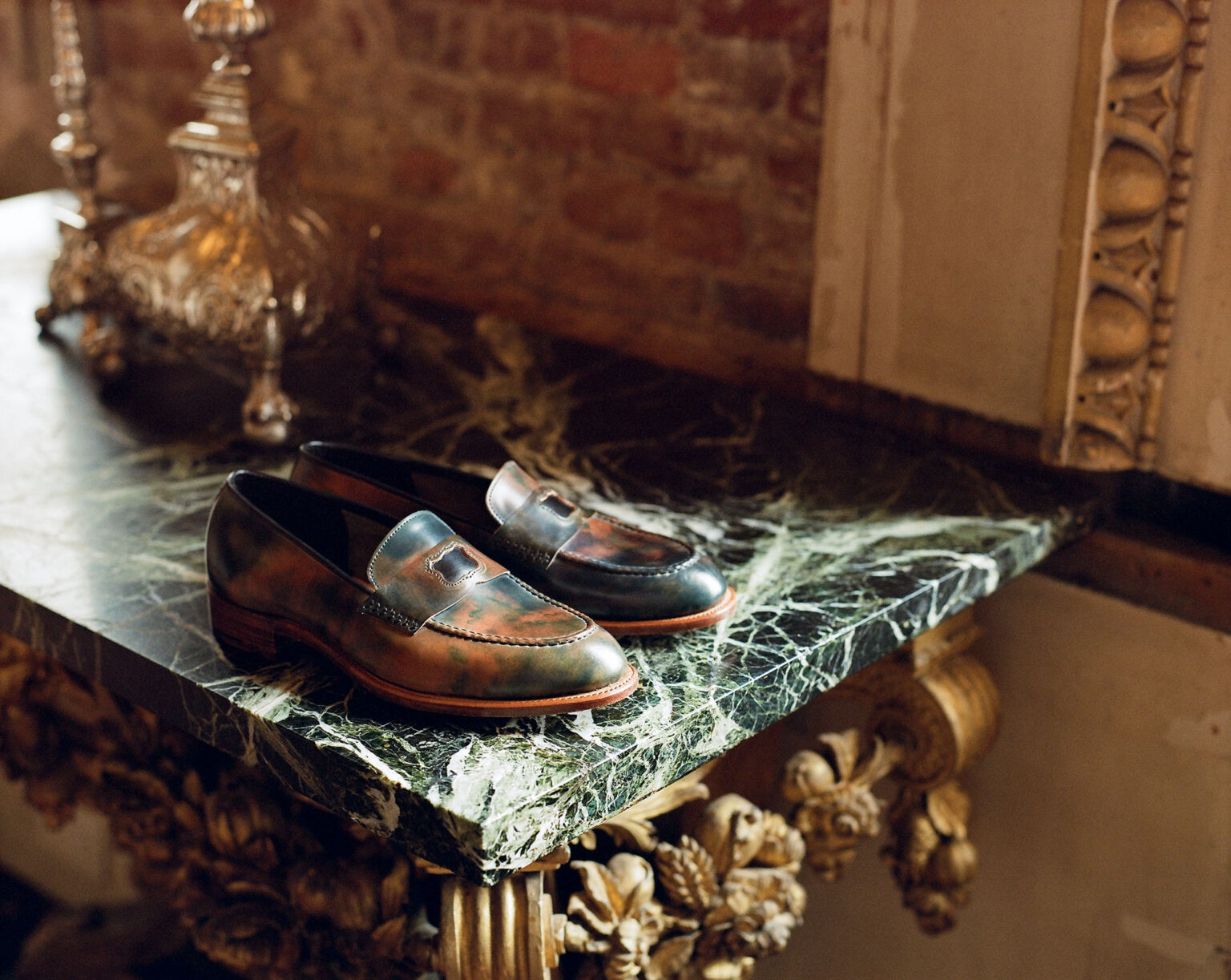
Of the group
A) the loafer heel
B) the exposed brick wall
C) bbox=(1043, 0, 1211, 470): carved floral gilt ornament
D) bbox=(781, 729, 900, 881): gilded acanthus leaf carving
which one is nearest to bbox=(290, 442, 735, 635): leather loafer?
the loafer heel

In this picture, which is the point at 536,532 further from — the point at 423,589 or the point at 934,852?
the point at 934,852

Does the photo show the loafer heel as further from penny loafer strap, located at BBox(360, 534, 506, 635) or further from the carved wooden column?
the carved wooden column

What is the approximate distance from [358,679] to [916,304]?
786 millimetres

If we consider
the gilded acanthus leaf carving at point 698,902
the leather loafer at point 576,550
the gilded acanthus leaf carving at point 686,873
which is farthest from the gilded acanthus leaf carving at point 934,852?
the leather loafer at point 576,550

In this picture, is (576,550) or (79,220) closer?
(576,550)

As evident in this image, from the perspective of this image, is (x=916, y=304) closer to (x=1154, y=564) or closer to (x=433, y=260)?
(x=1154, y=564)

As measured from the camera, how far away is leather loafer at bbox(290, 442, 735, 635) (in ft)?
3.36

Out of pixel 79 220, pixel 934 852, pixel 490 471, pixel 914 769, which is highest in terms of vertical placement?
pixel 79 220

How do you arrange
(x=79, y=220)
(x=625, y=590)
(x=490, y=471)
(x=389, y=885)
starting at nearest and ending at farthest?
(x=625, y=590) → (x=389, y=885) → (x=490, y=471) → (x=79, y=220)

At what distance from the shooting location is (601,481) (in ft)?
4.50

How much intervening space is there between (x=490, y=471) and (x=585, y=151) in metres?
0.55

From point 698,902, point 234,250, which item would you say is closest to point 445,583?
point 698,902

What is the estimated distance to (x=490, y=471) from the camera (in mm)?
1386

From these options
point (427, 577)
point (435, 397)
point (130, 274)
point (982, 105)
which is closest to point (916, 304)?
point (982, 105)
